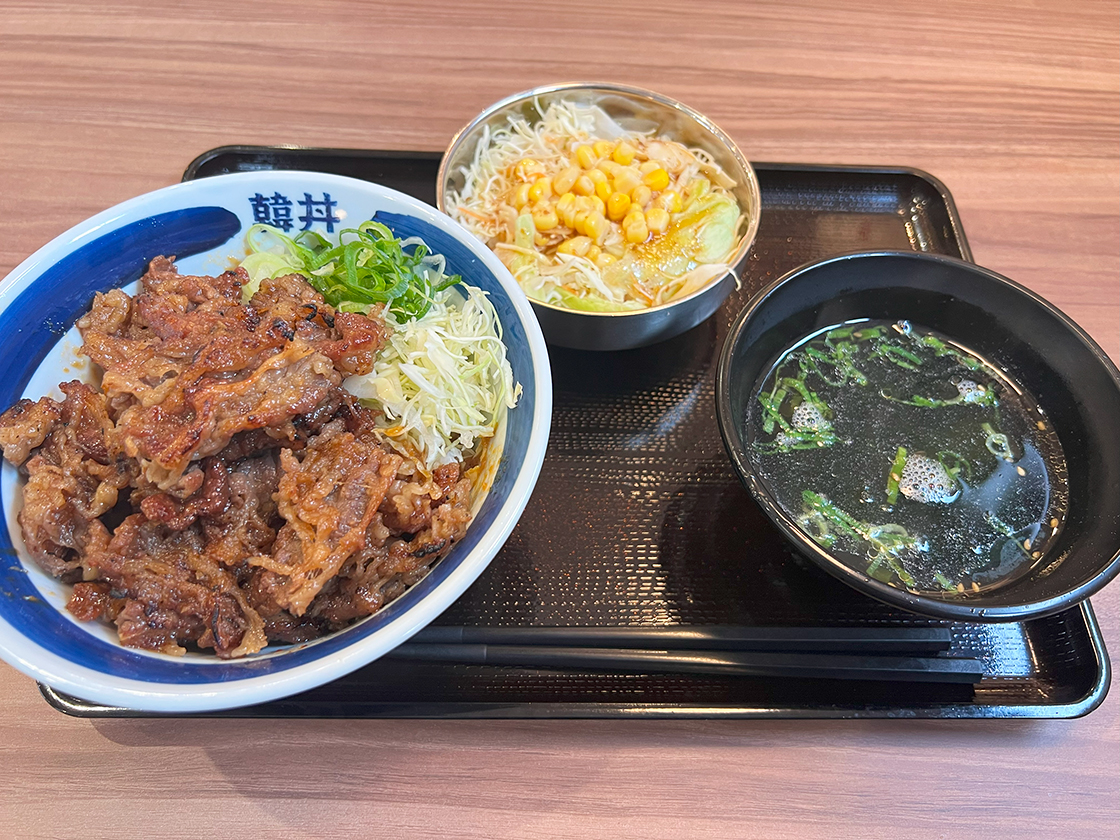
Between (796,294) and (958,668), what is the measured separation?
99 cm

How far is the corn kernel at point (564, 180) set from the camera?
7.23 ft

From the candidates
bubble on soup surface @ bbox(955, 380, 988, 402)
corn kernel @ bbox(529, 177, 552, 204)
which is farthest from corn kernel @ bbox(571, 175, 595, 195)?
bubble on soup surface @ bbox(955, 380, 988, 402)

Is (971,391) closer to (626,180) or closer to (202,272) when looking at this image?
(626,180)

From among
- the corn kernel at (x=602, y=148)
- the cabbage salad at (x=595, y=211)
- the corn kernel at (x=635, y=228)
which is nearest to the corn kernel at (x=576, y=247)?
the cabbage salad at (x=595, y=211)

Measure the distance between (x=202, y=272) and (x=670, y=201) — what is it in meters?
1.40

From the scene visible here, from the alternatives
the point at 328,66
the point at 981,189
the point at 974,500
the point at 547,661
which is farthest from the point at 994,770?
the point at 328,66

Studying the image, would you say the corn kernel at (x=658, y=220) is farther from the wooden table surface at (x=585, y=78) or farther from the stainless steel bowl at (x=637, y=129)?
the wooden table surface at (x=585, y=78)

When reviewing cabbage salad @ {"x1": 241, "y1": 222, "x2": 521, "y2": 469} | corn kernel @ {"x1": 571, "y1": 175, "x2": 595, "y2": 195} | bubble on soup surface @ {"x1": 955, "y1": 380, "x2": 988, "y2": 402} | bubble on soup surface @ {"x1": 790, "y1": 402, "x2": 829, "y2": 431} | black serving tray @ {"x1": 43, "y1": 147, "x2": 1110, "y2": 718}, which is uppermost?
corn kernel @ {"x1": 571, "y1": 175, "x2": 595, "y2": 195}

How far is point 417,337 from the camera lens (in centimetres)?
164

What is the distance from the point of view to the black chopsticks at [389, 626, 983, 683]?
5.05 feet

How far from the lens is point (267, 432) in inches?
53.7

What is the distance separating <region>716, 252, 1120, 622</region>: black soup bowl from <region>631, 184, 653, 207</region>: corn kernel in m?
0.64

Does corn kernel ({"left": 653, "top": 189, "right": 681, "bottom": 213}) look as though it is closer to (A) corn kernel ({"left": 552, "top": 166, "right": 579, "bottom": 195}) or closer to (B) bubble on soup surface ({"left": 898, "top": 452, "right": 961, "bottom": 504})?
(A) corn kernel ({"left": 552, "top": 166, "right": 579, "bottom": 195})

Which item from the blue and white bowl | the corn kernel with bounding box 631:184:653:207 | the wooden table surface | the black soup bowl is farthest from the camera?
the corn kernel with bounding box 631:184:653:207
